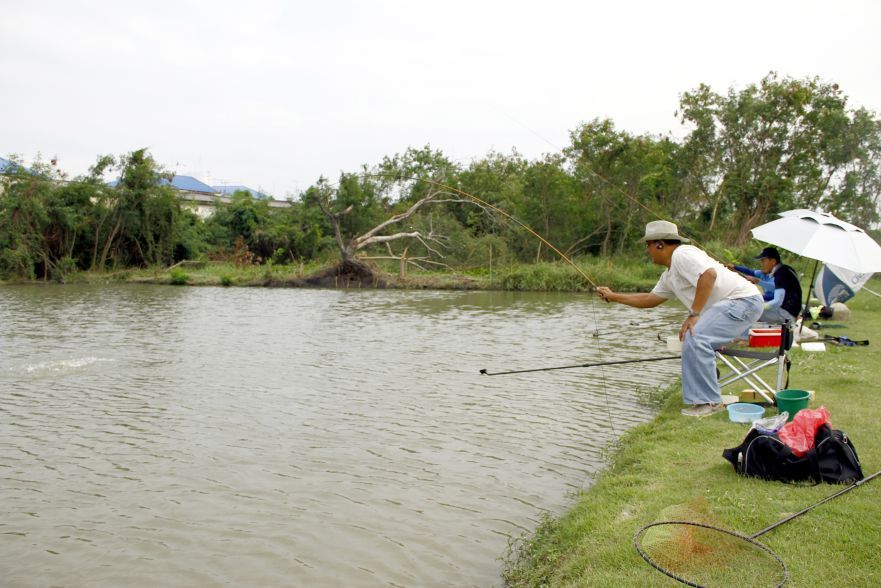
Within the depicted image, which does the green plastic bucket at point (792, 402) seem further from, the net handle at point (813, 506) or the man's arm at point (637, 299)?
the net handle at point (813, 506)

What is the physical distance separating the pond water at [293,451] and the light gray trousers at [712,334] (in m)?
0.98

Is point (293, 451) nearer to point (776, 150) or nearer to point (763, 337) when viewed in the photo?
point (763, 337)

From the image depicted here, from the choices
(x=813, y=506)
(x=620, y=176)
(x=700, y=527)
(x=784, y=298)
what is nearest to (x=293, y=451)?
(x=700, y=527)

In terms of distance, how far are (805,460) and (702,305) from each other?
1.93m

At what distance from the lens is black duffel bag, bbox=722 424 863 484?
3.95 meters

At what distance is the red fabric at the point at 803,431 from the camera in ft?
13.6

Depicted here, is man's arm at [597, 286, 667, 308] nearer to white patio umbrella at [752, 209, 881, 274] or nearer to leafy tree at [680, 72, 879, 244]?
white patio umbrella at [752, 209, 881, 274]

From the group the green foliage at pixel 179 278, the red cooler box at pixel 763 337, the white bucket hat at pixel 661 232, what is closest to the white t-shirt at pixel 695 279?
the white bucket hat at pixel 661 232

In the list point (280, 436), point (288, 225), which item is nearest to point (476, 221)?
point (288, 225)

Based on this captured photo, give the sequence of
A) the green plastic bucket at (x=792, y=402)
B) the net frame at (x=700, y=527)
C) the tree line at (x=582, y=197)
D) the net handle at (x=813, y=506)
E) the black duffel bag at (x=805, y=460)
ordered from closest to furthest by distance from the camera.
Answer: the net frame at (x=700, y=527), the net handle at (x=813, y=506), the black duffel bag at (x=805, y=460), the green plastic bucket at (x=792, y=402), the tree line at (x=582, y=197)

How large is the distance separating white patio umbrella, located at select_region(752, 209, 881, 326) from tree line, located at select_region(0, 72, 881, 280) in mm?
21393

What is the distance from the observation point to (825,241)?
6598 millimetres

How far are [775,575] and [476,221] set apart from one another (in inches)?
1263

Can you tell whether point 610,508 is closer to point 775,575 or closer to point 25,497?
point 775,575
